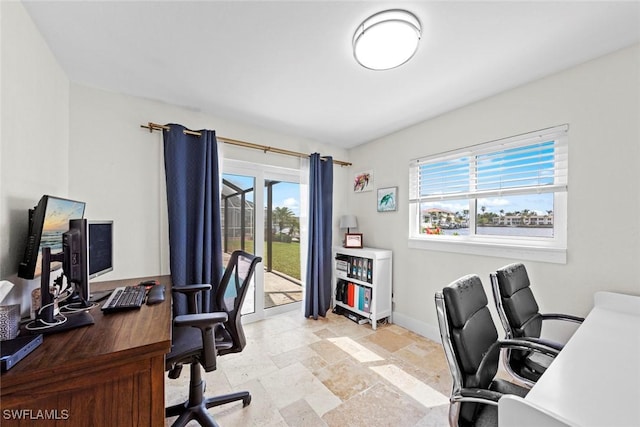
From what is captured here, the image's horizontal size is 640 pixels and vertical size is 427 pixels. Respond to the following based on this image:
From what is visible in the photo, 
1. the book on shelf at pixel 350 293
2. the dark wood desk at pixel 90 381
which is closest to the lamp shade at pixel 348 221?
the book on shelf at pixel 350 293

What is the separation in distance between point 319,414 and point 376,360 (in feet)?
2.56

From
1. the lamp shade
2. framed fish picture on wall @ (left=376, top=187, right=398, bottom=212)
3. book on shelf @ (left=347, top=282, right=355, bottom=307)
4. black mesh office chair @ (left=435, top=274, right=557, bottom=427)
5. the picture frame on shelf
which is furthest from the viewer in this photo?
the lamp shade

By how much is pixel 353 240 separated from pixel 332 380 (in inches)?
67.0

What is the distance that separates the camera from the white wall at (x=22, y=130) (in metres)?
1.15

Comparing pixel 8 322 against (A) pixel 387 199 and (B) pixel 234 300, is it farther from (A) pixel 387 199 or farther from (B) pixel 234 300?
(A) pixel 387 199

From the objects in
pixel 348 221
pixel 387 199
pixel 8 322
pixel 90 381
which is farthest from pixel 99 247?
pixel 387 199

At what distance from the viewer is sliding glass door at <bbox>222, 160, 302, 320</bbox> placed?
A: 9.40 ft

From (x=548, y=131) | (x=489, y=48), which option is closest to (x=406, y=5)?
(x=489, y=48)

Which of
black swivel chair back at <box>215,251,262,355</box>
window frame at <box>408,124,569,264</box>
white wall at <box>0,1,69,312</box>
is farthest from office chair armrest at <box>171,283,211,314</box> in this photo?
window frame at <box>408,124,569,264</box>

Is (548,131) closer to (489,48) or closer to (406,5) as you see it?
(489,48)

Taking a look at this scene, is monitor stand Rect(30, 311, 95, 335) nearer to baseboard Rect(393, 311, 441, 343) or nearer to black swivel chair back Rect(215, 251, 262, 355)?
black swivel chair back Rect(215, 251, 262, 355)

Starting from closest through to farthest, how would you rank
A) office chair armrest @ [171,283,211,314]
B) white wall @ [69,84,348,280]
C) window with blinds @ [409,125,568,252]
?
1. office chair armrest @ [171,283,211,314]
2. window with blinds @ [409,125,568,252]
3. white wall @ [69,84,348,280]

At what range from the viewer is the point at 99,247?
5.24 ft

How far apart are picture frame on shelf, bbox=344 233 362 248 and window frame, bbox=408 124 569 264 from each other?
668mm
